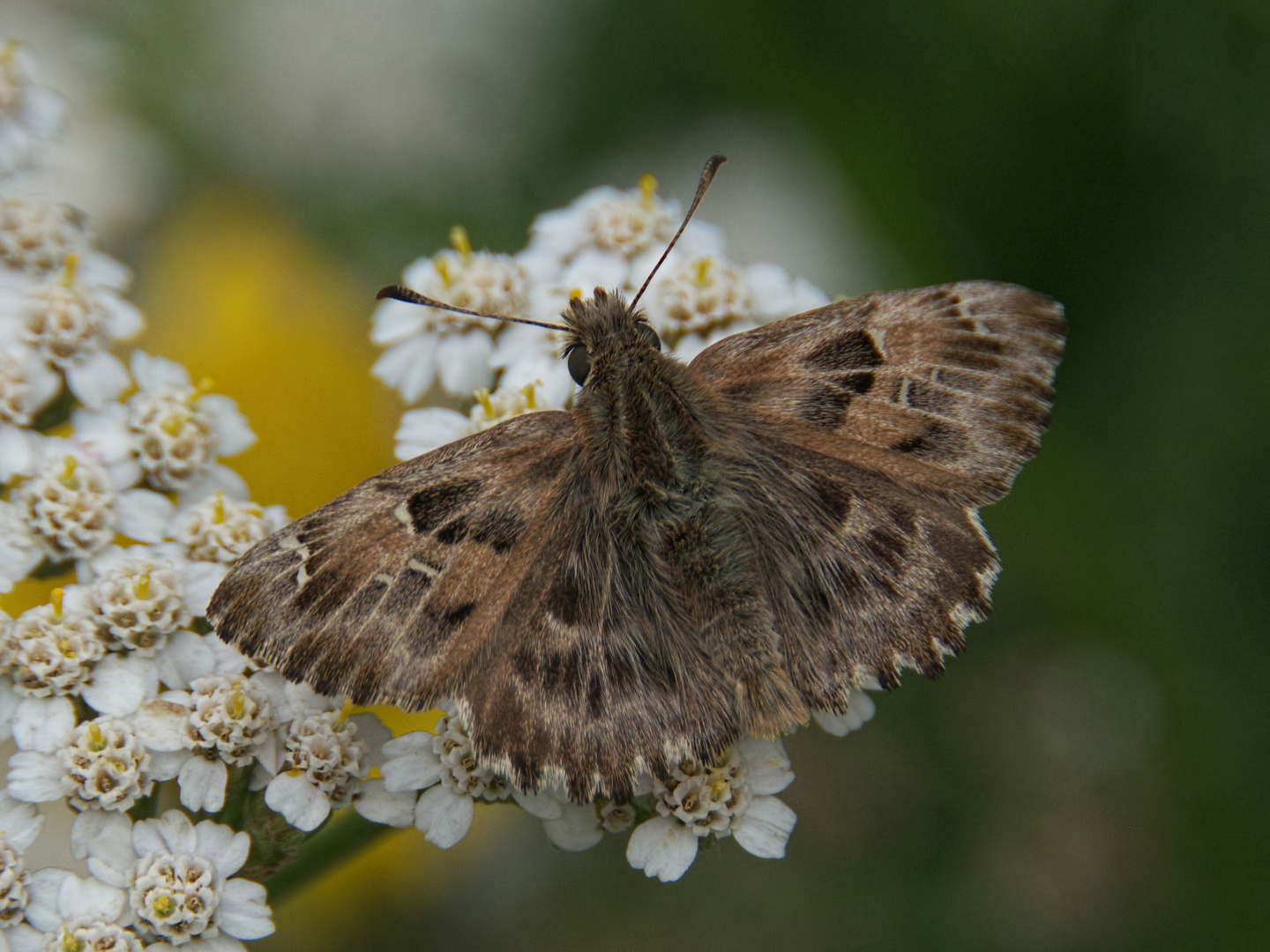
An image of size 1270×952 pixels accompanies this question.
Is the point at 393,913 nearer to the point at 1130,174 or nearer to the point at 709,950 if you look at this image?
the point at 709,950

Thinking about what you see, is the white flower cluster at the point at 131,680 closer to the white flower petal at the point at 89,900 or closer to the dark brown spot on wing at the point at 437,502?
the white flower petal at the point at 89,900

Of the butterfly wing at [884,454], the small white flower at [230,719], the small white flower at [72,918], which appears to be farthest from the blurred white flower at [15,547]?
the butterfly wing at [884,454]

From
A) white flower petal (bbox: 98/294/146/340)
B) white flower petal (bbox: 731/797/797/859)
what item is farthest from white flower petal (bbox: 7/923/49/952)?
white flower petal (bbox: 98/294/146/340)

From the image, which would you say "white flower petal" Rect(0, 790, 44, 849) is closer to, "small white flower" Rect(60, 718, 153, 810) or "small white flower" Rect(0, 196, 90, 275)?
"small white flower" Rect(60, 718, 153, 810)

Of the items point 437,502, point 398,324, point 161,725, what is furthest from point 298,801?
point 398,324

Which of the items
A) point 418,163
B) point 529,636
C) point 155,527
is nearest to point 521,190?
point 418,163

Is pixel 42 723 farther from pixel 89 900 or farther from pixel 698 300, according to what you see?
pixel 698 300
